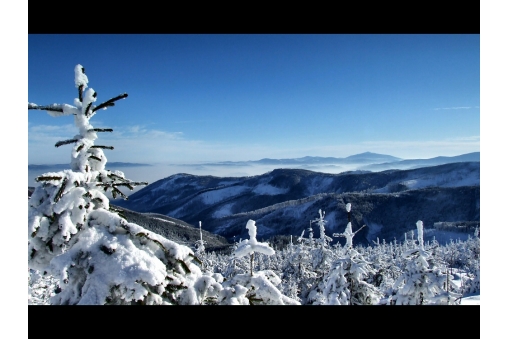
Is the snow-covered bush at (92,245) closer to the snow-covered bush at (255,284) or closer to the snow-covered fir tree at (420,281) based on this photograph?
the snow-covered bush at (255,284)

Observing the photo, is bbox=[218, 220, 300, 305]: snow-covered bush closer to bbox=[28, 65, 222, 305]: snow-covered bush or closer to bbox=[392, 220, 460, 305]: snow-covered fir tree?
bbox=[28, 65, 222, 305]: snow-covered bush

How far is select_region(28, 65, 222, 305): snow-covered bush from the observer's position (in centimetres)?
221

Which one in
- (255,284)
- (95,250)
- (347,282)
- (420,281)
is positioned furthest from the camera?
(347,282)

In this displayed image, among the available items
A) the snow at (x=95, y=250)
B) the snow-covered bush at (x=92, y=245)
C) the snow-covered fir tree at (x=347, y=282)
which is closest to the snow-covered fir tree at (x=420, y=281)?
the snow-covered fir tree at (x=347, y=282)

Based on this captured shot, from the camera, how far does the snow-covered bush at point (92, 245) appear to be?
87.2 inches

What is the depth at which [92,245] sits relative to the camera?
2299 millimetres

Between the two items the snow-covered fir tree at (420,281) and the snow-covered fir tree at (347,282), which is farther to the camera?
the snow-covered fir tree at (347,282)
